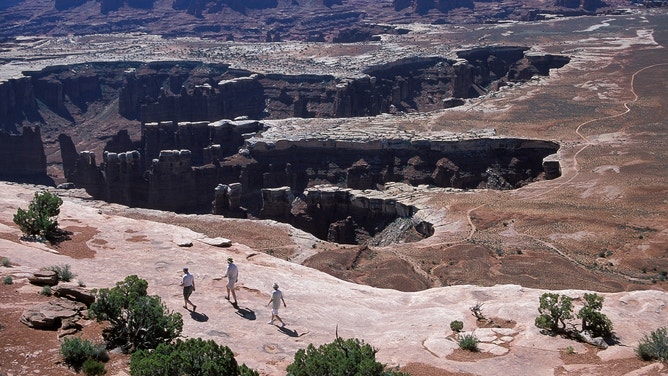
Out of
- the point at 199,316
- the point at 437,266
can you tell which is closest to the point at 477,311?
the point at 199,316

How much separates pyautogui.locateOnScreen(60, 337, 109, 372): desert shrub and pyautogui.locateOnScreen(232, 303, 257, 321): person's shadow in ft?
19.5

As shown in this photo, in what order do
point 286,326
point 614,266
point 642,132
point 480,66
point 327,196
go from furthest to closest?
point 480,66, point 642,132, point 327,196, point 614,266, point 286,326

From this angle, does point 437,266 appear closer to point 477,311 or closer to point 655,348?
point 477,311

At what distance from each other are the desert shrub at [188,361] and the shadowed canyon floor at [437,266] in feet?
5.70

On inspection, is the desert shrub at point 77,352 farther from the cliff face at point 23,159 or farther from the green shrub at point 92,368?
the cliff face at point 23,159

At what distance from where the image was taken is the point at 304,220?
53875 mm

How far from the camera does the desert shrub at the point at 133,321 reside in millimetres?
18469

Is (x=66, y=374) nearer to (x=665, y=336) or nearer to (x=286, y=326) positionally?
(x=286, y=326)

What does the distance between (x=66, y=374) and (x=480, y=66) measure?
10317 cm

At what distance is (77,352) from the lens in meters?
17.1

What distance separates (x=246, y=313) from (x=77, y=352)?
6.69 m

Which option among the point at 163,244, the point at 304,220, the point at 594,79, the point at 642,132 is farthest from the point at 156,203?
the point at 594,79

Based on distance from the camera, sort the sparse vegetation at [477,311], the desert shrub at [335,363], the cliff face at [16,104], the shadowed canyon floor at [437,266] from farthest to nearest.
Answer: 1. the cliff face at [16,104]
2. the sparse vegetation at [477,311]
3. the shadowed canyon floor at [437,266]
4. the desert shrub at [335,363]

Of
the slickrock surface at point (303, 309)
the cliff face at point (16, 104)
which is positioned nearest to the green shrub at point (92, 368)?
the slickrock surface at point (303, 309)
